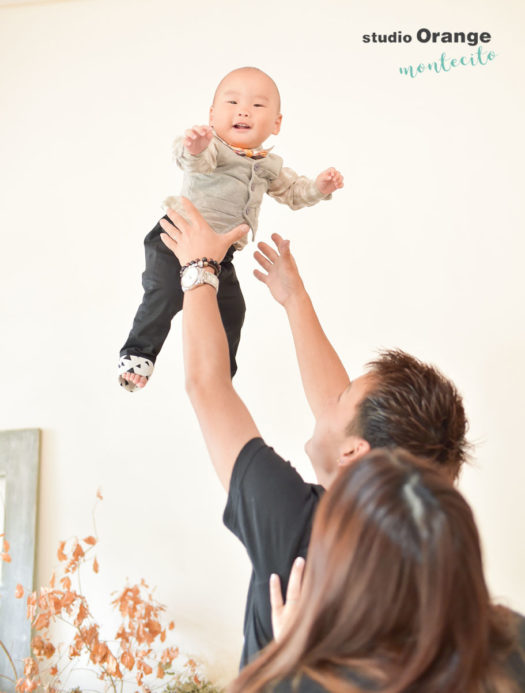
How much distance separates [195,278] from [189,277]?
0.05ft

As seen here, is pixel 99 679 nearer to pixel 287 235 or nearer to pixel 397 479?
pixel 287 235

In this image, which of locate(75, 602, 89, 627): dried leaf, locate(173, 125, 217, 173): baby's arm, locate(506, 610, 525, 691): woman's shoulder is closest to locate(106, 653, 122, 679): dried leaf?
locate(75, 602, 89, 627): dried leaf

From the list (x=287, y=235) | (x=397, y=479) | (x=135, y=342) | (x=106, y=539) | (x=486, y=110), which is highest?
(x=486, y=110)

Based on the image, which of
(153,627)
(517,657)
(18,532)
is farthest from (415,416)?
(18,532)

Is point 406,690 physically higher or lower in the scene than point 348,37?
lower

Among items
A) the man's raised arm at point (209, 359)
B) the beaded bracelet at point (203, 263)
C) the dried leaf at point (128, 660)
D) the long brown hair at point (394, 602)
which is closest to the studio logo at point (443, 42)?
the man's raised arm at point (209, 359)

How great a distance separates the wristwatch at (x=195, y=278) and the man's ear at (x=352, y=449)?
0.42 meters

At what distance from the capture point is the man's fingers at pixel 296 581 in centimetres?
122

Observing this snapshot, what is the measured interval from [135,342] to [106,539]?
1156 millimetres

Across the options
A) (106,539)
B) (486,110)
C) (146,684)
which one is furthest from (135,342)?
(486,110)

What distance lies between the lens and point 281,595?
1270mm

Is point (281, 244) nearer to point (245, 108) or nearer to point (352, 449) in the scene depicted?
point (245, 108)

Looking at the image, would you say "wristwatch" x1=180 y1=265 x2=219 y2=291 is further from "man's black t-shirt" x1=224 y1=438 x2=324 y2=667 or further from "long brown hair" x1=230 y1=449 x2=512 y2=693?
"long brown hair" x1=230 y1=449 x2=512 y2=693

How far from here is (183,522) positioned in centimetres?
279
